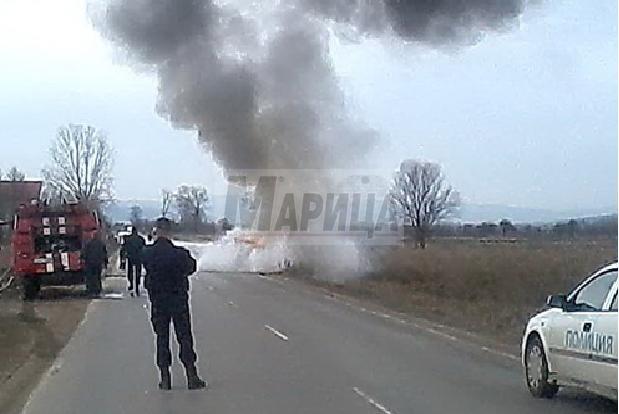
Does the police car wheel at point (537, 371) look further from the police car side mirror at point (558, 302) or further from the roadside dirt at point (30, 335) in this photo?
the roadside dirt at point (30, 335)

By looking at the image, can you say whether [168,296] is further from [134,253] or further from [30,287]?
[30,287]

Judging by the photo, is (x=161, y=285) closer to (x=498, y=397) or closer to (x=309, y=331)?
(x=498, y=397)

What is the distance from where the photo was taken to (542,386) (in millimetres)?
11664

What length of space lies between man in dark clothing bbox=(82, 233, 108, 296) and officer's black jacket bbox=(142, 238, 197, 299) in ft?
53.7

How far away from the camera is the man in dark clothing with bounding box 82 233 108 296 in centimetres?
2861

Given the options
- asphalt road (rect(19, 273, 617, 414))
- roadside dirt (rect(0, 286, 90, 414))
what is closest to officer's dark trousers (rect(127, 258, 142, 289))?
roadside dirt (rect(0, 286, 90, 414))

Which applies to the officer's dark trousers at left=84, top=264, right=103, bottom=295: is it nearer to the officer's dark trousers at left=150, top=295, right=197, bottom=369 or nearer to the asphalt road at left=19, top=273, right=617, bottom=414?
the asphalt road at left=19, top=273, right=617, bottom=414

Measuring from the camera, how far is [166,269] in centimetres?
1258

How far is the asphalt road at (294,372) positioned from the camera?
11.3 meters

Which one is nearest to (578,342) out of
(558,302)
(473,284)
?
(558,302)

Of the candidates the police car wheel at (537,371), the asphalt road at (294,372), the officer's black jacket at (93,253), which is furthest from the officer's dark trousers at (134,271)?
the police car wheel at (537,371)

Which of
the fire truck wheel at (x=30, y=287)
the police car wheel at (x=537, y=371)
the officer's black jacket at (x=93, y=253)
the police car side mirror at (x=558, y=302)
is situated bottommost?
the fire truck wheel at (x=30, y=287)

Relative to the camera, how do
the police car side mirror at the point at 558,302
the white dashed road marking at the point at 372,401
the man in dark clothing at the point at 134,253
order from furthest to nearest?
1. the man in dark clothing at the point at 134,253
2. the police car side mirror at the point at 558,302
3. the white dashed road marking at the point at 372,401

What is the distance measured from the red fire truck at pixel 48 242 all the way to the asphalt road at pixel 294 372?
19.5 feet
